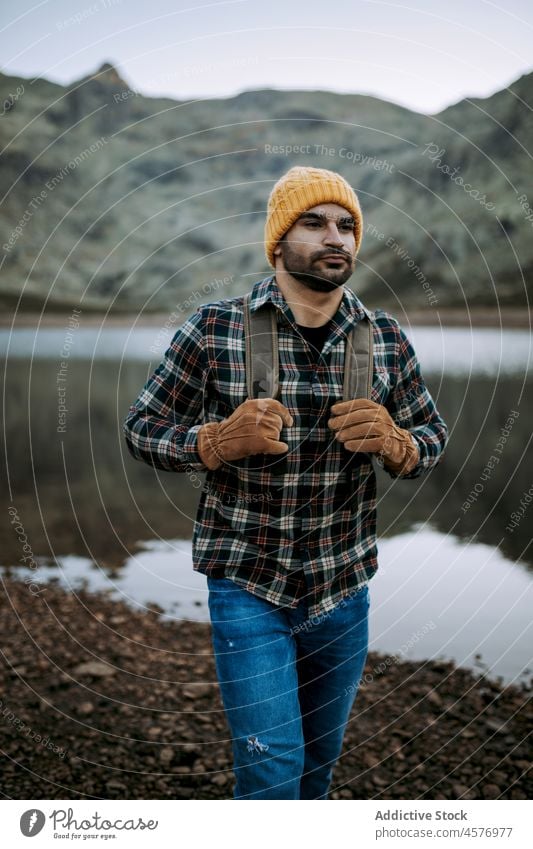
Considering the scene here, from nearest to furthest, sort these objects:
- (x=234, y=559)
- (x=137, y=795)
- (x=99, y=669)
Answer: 1. (x=234, y=559)
2. (x=137, y=795)
3. (x=99, y=669)

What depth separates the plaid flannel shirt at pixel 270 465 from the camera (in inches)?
79.1

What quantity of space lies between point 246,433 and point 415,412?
61cm

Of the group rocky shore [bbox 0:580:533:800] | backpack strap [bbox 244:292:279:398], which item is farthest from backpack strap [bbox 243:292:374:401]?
rocky shore [bbox 0:580:533:800]

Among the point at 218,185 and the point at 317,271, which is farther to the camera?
the point at 218,185

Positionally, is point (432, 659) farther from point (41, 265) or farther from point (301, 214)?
point (41, 265)

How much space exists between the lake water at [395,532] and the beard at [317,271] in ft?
2.63

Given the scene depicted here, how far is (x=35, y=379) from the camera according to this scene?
793 inches

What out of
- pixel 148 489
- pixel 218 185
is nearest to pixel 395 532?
pixel 148 489

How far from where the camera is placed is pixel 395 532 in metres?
6.13

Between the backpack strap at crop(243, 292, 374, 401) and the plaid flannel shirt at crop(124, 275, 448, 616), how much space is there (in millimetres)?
25

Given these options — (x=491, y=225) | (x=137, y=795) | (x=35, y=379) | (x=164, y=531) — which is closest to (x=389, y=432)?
(x=137, y=795)

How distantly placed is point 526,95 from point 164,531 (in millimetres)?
4356
